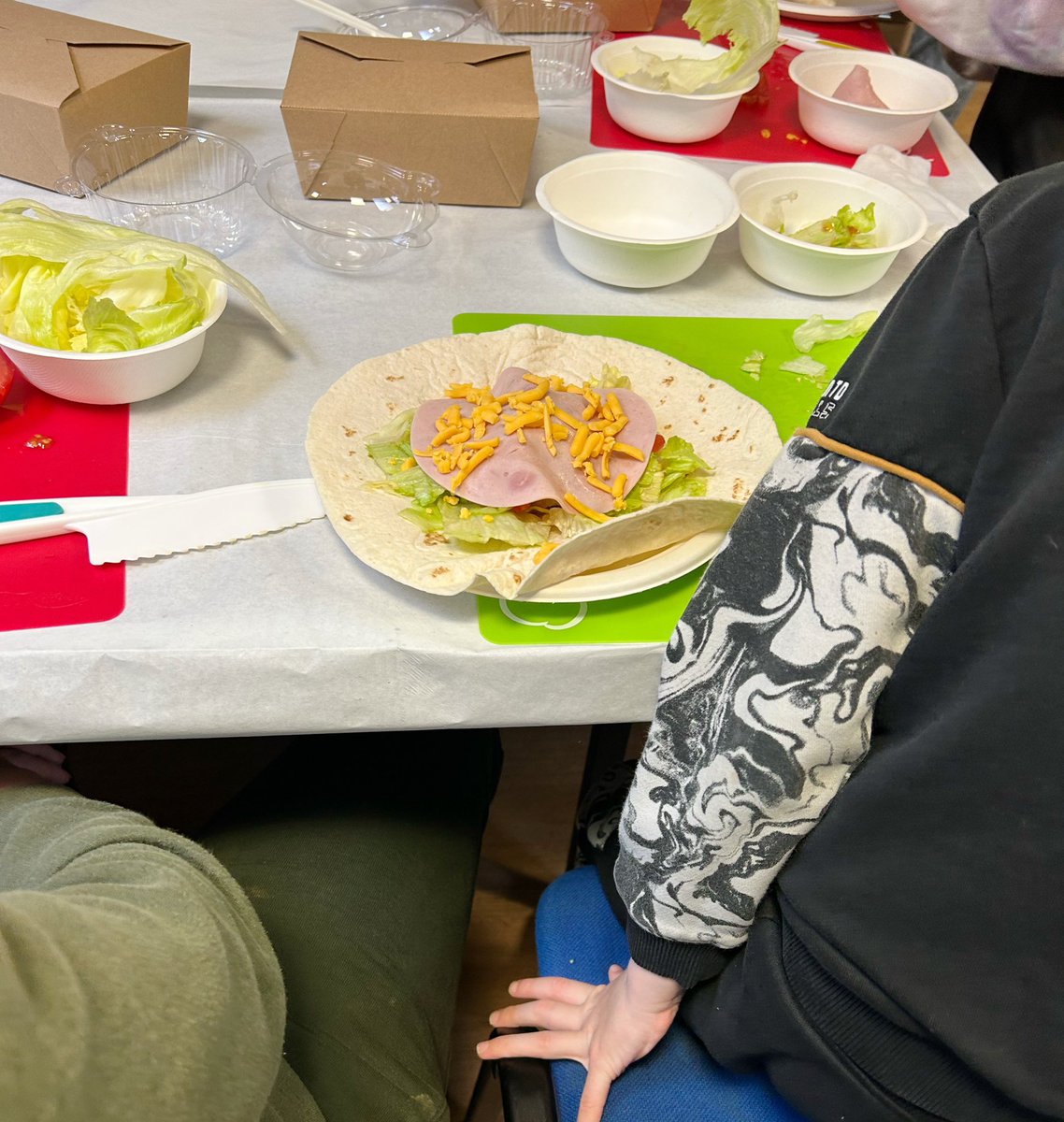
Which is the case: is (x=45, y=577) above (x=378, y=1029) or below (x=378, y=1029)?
above

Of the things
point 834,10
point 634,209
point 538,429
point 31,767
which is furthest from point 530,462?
point 834,10

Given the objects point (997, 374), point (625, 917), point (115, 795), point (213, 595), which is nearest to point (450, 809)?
point (625, 917)

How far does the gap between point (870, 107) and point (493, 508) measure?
1.06 meters

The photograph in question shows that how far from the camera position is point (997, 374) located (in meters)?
0.51

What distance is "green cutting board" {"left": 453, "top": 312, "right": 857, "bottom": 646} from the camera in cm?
83

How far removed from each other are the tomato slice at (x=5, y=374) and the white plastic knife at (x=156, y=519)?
5.8 inches

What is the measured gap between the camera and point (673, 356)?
1135mm

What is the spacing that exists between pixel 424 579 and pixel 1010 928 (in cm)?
48

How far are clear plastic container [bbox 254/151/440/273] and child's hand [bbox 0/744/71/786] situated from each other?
0.69 m

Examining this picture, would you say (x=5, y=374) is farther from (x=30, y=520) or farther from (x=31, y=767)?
(x=31, y=767)

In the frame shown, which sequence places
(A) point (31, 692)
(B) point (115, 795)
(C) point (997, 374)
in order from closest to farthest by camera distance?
(C) point (997, 374) → (A) point (31, 692) → (B) point (115, 795)

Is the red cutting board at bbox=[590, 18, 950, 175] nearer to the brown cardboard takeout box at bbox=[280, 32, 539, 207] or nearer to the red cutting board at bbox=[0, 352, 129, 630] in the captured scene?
the brown cardboard takeout box at bbox=[280, 32, 539, 207]

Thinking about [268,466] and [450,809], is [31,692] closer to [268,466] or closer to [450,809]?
[268,466]

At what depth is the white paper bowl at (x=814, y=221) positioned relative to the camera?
1190 millimetres
